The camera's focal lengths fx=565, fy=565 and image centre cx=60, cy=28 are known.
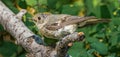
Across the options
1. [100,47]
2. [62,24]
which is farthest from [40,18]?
[100,47]

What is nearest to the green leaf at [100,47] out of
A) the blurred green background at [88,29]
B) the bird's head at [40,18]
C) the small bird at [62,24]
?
the blurred green background at [88,29]

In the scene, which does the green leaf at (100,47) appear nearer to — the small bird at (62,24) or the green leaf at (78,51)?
the green leaf at (78,51)

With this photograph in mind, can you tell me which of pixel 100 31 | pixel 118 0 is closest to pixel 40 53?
pixel 100 31

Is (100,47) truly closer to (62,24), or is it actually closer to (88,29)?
(88,29)

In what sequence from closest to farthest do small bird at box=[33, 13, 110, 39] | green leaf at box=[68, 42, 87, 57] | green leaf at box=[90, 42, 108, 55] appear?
1. small bird at box=[33, 13, 110, 39]
2. green leaf at box=[68, 42, 87, 57]
3. green leaf at box=[90, 42, 108, 55]

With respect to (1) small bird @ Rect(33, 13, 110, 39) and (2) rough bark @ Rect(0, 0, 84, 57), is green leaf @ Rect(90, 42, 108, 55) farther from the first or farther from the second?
(2) rough bark @ Rect(0, 0, 84, 57)

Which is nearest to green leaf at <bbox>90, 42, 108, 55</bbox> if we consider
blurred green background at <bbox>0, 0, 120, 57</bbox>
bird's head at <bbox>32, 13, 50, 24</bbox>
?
blurred green background at <bbox>0, 0, 120, 57</bbox>
